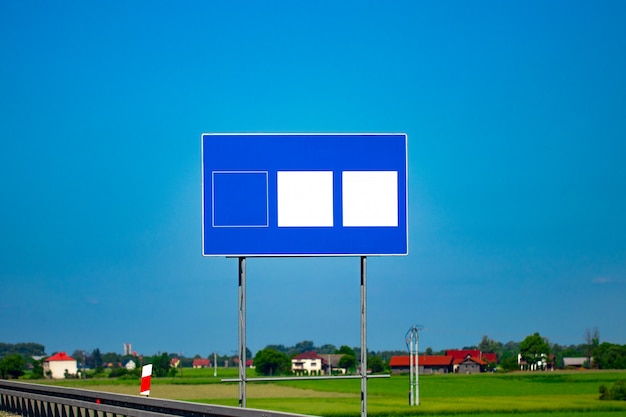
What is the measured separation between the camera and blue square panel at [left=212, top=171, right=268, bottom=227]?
19.9 m

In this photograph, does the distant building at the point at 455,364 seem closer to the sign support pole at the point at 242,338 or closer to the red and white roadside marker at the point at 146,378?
the red and white roadside marker at the point at 146,378

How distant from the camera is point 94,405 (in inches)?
795

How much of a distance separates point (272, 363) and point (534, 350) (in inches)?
1680

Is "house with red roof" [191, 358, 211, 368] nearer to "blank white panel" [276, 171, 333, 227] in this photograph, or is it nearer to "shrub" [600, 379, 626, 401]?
"shrub" [600, 379, 626, 401]

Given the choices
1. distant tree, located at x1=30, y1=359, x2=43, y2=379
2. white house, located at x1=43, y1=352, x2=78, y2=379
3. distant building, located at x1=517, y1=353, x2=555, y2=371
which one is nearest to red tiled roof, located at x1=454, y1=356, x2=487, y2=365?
distant building, located at x1=517, y1=353, x2=555, y2=371

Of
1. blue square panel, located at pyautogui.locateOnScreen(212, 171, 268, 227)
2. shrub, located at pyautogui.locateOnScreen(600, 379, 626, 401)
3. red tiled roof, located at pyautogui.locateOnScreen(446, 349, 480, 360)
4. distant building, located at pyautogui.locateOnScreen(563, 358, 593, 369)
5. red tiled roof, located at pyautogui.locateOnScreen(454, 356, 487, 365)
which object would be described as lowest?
distant building, located at pyautogui.locateOnScreen(563, 358, 593, 369)

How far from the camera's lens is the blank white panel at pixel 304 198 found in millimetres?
20016

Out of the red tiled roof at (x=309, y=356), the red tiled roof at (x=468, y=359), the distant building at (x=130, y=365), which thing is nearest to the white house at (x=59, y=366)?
the distant building at (x=130, y=365)

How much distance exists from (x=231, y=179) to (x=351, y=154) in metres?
2.41

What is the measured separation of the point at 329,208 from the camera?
66.1 feet

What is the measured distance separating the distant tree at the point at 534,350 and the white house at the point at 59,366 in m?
61.3

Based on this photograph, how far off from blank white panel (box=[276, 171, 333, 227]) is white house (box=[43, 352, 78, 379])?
96.2m

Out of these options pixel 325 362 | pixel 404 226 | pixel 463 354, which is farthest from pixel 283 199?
pixel 463 354

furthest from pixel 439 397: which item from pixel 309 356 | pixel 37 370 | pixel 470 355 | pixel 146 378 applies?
pixel 470 355
